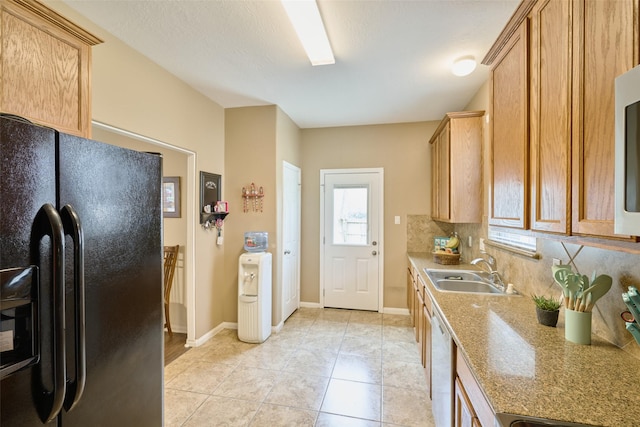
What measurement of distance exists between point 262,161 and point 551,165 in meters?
2.75

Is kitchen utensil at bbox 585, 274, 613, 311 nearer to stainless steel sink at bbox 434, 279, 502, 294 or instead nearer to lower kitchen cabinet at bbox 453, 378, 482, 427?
lower kitchen cabinet at bbox 453, 378, 482, 427

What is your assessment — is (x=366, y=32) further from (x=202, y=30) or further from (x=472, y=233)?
(x=472, y=233)

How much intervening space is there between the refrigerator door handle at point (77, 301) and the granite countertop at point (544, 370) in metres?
1.25

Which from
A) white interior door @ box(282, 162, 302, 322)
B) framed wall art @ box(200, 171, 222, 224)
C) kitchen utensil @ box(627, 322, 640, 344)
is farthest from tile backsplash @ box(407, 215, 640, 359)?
framed wall art @ box(200, 171, 222, 224)

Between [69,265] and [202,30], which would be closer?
[69,265]

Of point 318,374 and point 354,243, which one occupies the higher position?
point 354,243

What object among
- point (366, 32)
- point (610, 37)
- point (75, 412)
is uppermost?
point (366, 32)

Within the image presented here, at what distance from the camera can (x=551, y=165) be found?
1.10 meters

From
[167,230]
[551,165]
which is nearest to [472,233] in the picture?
[551,165]

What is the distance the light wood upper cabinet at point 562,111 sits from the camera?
83cm

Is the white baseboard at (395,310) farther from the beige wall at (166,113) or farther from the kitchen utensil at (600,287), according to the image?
the kitchen utensil at (600,287)

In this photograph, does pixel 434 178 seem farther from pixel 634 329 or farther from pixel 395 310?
pixel 634 329

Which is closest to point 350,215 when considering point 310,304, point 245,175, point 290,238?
point 290,238

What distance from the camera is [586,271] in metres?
1.35
